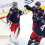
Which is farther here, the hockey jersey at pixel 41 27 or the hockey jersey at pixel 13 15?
the hockey jersey at pixel 13 15

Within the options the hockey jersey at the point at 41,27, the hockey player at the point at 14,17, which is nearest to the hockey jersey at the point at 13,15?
the hockey player at the point at 14,17

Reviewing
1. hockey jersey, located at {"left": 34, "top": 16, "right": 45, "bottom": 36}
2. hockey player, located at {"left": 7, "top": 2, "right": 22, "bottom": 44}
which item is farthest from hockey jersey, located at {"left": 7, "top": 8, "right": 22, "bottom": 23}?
hockey jersey, located at {"left": 34, "top": 16, "right": 45, "bottom": 36}

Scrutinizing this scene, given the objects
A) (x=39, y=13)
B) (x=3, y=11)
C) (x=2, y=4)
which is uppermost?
(x=39, y=13)

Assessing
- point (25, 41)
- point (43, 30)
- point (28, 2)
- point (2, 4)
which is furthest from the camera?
point (28, 2)

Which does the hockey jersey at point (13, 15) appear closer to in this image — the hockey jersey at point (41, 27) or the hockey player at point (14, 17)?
the hockey player at point (14, 17)

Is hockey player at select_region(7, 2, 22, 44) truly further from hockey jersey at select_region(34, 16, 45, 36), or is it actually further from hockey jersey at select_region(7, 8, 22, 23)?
hockey jersey at select_region(34, 16, 45, 36)

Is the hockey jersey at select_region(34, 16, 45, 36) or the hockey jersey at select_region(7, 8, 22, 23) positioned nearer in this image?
the hockey jersey at select_region(34, 16, 45, 36)

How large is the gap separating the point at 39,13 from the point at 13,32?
2.25ft

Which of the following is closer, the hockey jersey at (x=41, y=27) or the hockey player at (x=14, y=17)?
the hockey jersey at (x=41, y=27)

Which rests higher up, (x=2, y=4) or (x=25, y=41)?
(x=2, y=4)

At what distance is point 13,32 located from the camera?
204 cm

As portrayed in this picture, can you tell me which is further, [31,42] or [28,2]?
[28,2]

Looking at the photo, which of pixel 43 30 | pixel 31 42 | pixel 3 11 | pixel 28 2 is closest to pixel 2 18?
pixel 3 11

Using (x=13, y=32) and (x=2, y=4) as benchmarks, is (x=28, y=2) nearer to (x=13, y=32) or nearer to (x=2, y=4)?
(x=2, y=4)
